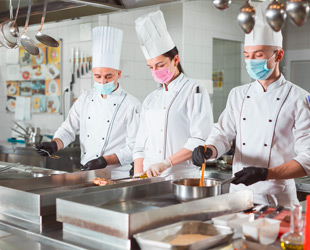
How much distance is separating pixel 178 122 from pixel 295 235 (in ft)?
5.49

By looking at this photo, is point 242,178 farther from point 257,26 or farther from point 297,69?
point 297,69

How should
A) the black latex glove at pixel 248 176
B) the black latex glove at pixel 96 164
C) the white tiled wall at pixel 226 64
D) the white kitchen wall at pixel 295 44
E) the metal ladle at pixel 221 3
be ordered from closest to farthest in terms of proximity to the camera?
A: the metal ladle at pixel 221 3
the black latex glove at pixel 248 176
the black latex glove at pixel 96 164
the white tiled wall at pixel 226 64
the white kitchen wall at pixel 295 44

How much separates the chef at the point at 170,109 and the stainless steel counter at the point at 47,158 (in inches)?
87.8

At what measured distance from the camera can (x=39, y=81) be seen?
6387 millimetres

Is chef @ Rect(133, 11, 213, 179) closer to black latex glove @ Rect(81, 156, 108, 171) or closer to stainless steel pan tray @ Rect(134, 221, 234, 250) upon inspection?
black latex glove @ Rect(81, 156, 108, 171)

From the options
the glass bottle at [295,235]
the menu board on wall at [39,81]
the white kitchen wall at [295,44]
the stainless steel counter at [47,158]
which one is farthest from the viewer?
the white kitchen wall at [295,44]

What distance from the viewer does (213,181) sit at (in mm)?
2164

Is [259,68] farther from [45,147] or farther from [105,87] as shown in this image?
[45,147]

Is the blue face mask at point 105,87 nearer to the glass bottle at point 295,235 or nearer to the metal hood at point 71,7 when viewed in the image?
the metal hood at point 71,7

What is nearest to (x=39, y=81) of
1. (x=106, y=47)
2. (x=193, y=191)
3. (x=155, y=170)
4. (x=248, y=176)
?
(x=106, y=47)

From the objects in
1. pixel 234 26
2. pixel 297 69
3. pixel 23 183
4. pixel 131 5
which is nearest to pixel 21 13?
pixel 131 5

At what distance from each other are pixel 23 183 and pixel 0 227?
1.05 feet

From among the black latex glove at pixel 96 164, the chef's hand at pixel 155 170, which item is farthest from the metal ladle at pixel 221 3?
the black latex glove at pixel 96 164

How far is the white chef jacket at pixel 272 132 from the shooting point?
2623mm
